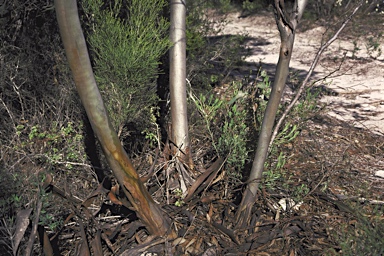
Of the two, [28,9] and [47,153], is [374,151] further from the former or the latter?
[28,9]

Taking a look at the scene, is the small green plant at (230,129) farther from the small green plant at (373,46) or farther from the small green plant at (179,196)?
the small green plant at (373,46)

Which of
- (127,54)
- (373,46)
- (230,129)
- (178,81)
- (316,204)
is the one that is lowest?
(316,204)

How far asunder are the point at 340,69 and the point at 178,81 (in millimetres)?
4230

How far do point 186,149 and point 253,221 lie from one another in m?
0.77

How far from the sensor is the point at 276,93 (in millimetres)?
3109

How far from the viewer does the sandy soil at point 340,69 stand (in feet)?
18.0

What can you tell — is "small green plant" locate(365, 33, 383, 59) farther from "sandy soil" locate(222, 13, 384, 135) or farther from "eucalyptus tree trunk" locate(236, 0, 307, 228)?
"eucalyptus tree trunk" locate(236, 0, 307, 228)

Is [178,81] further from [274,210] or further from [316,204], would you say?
[316,204]

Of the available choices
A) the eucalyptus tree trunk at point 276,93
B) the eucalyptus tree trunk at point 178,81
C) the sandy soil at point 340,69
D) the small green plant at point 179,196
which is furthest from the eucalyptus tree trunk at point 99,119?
the sandy soil at point 340,69

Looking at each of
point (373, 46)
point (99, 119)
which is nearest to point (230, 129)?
point (99, 119)

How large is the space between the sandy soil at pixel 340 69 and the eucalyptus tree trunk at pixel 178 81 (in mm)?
1121

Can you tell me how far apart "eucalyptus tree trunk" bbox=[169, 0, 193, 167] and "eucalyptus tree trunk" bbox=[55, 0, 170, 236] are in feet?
2.25

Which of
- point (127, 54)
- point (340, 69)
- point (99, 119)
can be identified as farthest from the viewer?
point (340, 69)

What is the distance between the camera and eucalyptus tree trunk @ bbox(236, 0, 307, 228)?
9.60 ft
